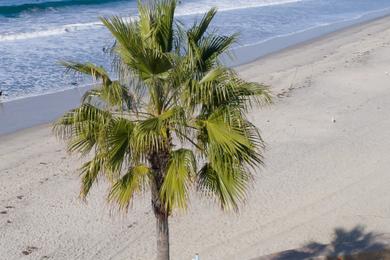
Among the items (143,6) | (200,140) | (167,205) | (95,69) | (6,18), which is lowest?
(6,18)

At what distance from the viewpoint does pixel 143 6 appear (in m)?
6.18

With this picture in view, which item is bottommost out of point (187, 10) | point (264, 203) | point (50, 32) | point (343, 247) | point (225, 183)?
point (187, 10)

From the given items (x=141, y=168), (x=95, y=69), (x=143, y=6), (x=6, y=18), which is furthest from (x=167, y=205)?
(x=6, y=18)

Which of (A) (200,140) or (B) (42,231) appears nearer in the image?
(A) (200,140)

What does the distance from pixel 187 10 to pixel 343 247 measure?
33102 mm

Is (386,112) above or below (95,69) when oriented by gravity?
below

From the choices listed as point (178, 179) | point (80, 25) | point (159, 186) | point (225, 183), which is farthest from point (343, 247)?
point (80, 25)

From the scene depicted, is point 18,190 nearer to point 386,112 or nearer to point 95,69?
point 95,69

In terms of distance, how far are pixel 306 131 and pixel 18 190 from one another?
6.55 metres

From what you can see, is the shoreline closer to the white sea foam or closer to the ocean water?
the ocean water

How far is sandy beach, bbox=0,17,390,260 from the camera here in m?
9.84

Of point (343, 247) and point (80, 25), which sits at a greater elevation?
point (343, 247)

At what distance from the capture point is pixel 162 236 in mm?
6414

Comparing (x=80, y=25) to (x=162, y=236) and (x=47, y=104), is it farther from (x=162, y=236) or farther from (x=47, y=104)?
(x=162, y=236)
